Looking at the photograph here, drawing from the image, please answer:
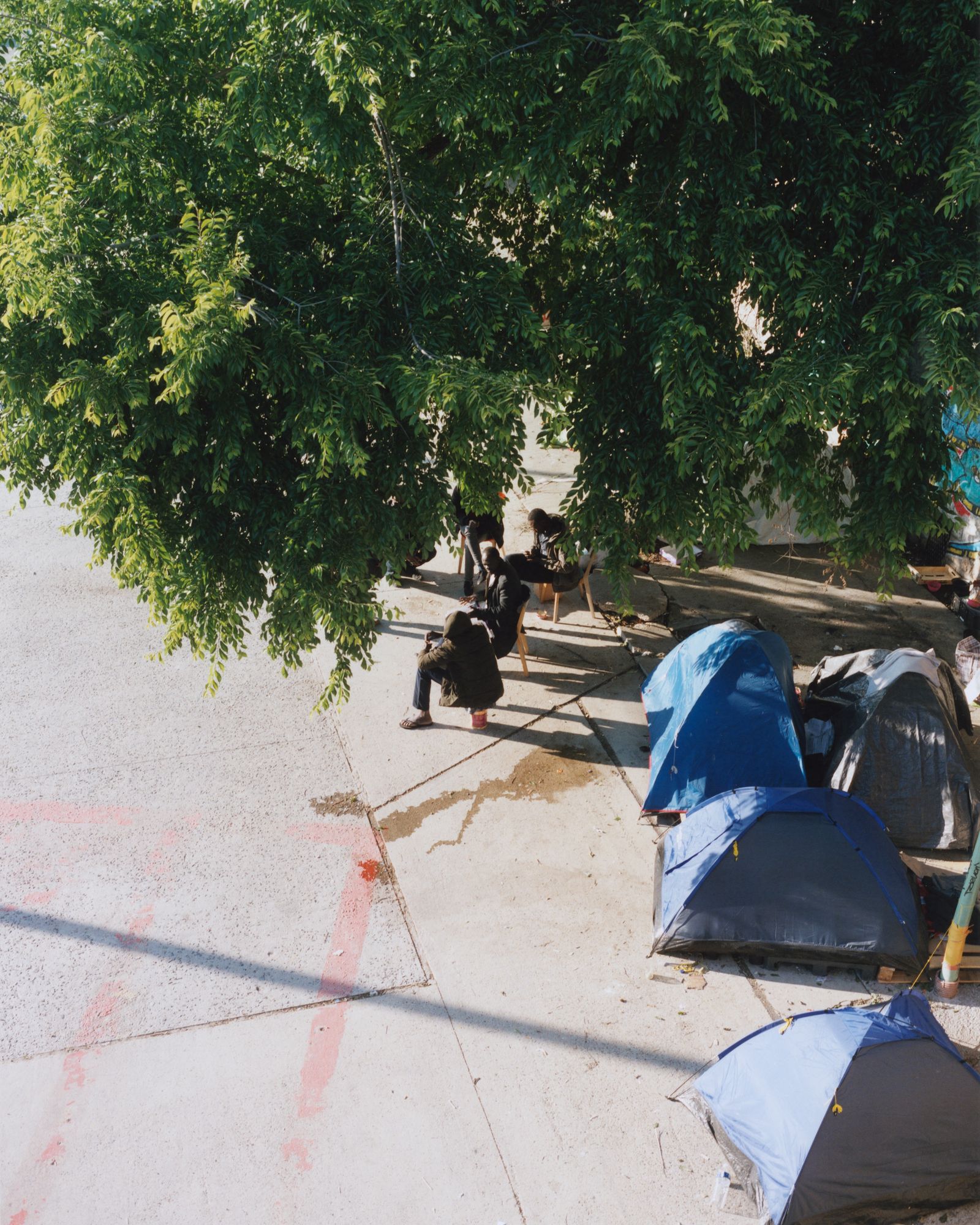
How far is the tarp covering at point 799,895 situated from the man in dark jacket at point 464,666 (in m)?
2.71

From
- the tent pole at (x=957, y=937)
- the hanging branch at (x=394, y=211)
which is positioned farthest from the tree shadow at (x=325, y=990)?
the hanging branch at (x=394, y=211)

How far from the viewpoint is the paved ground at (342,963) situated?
5.34m

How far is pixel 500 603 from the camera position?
9078 mm

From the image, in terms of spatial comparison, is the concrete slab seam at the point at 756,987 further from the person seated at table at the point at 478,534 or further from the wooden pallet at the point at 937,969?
the person seated at table at the point at 478,534

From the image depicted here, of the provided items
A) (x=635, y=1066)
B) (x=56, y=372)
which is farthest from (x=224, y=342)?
(x=635, y=1066)

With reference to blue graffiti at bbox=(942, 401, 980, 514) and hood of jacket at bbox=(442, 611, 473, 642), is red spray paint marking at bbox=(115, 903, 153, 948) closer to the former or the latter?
hood of jacket at bbox=(442, 611, 473, 642)

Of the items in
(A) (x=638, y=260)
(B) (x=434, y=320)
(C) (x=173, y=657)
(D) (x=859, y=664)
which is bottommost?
(C) (x=173, y=657)

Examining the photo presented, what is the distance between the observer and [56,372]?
6.01 m

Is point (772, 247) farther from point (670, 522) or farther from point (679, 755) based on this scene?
point (679, 755)

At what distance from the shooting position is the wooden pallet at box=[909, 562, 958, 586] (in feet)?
36.6

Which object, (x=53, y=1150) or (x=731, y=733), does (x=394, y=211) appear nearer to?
(x=731, y=733)

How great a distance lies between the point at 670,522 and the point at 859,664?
2652 mm

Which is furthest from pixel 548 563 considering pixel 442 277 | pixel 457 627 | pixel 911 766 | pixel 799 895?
pixel 799 895

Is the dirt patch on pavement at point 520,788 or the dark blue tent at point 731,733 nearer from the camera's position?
the dark blue tent at point 731,733
